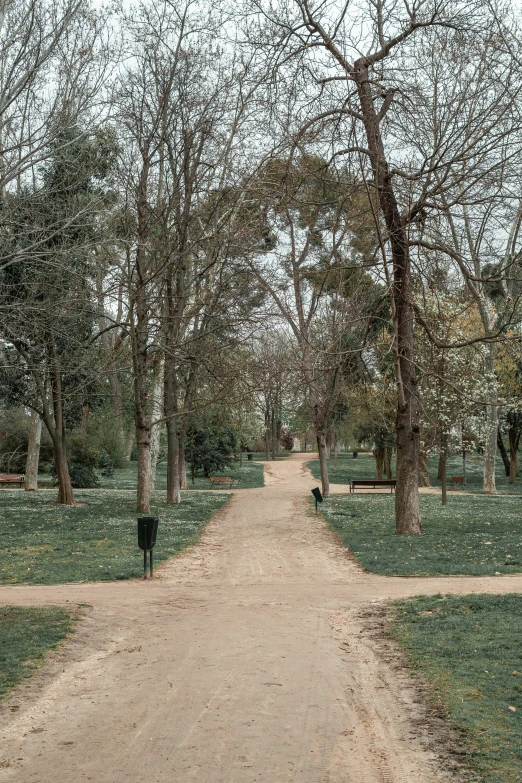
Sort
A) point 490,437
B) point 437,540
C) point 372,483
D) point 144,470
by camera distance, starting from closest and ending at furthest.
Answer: point 437,540 < point 144,470 < point 372,483 < point 490,437

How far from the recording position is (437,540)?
17312 millimetres

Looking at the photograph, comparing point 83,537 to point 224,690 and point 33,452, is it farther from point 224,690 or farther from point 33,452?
point 33,452

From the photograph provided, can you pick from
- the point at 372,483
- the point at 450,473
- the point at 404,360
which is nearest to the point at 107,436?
the point at 372,483

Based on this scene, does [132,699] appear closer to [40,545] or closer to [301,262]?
[40,545]

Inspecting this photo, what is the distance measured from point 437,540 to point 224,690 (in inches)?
432

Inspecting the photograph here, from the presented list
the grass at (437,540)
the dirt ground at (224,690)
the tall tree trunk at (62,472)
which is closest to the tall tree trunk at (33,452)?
the tall tree trunk at (62,472)

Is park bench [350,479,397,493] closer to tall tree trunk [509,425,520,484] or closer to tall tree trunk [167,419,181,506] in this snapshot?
tall tree trunk [167,419,181,506]

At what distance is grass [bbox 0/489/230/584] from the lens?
45.9 ft

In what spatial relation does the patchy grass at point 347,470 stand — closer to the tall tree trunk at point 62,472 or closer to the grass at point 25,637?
the tall tree trunk at point 62,472

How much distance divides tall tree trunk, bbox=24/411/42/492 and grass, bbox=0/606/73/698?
72.0 ft

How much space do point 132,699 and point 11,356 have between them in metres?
18.7

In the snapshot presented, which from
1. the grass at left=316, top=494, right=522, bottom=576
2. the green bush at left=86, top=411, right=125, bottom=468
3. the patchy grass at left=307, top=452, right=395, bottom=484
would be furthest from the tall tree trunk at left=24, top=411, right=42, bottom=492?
the patchy grass at left=307, top=452, right=395, bottom=484

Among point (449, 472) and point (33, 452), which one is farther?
point (449, 472)

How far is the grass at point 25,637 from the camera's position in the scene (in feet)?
25.3
